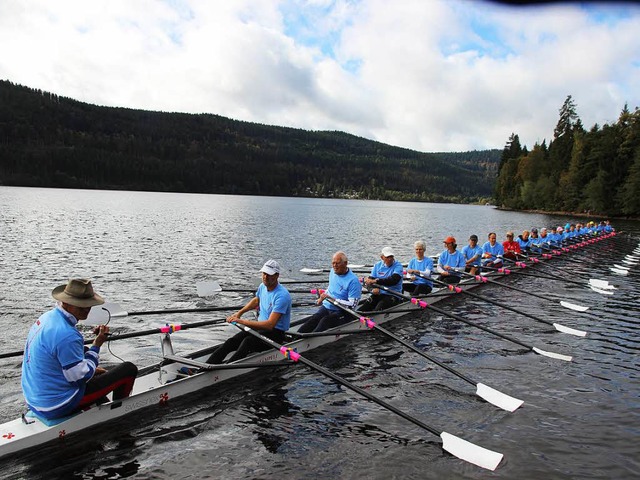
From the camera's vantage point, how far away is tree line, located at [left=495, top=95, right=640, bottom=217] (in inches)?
3228

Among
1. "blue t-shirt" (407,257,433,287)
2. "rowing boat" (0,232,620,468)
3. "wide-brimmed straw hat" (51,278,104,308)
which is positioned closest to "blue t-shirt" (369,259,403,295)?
"blue t-shirt" (407,257,433,287)

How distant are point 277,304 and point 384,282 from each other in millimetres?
5602

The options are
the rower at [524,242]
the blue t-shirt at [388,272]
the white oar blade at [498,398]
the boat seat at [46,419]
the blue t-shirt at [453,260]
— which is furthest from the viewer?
the rower at [524,242]

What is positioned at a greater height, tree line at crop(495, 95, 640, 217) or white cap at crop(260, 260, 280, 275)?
tree line at crop(495, 95, 640, 217)

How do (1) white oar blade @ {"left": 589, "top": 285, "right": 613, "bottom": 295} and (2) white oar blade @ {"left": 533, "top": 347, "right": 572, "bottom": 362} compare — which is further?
(1) white oar blade @ {"left": 589, "top": 285, "right": 613, "bottom": 295}

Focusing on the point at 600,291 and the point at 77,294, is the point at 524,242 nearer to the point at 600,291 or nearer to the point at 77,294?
the point at 600,291

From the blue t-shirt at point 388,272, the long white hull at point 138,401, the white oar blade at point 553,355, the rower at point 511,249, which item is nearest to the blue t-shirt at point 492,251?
the rower at point 511,249

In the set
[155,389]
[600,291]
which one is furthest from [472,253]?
[155,389]

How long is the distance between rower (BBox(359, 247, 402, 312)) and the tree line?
7712 cm

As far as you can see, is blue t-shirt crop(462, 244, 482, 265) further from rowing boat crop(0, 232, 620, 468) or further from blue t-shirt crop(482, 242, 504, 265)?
rowing boat crop(0, 232, 620, 468)

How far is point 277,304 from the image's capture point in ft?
33.5

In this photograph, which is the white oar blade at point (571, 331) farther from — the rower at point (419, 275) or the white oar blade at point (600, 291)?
the white oar blade at point (600, 291)

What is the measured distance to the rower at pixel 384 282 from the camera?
14.9 metres

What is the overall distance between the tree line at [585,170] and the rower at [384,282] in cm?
7712
